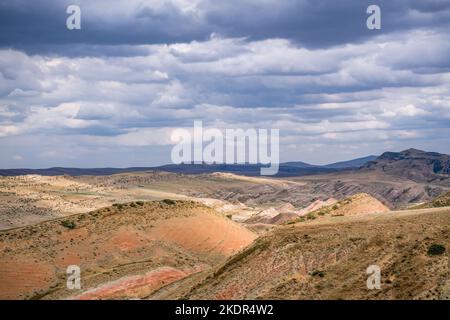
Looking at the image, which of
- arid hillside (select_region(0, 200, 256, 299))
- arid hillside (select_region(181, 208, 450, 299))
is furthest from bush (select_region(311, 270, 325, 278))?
arid hillside (select_region(0, 200, 256, 299))

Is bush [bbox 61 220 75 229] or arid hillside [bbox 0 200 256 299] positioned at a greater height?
bush [bbox 61 220 75 229]

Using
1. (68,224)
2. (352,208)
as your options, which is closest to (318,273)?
(352,208)

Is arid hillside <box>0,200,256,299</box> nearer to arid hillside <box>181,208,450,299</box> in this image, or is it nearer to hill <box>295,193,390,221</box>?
arid hillside <box>181,208,450,299</box>
